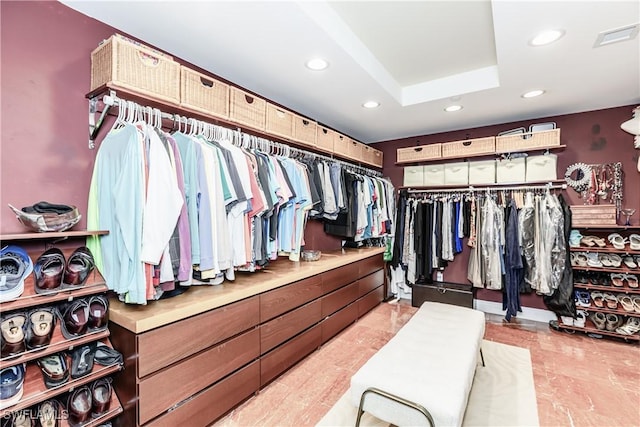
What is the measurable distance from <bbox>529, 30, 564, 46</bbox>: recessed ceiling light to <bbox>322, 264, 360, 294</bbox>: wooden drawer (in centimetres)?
234

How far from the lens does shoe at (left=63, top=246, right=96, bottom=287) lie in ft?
4.53

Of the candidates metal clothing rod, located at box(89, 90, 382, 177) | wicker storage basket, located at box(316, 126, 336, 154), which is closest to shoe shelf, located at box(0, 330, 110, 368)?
metal clothing rod, located at box(89, 90, 382, 177)

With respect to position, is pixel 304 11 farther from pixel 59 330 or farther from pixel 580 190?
pixel 580 190

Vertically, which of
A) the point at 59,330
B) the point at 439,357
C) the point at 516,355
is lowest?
the point at 516,355

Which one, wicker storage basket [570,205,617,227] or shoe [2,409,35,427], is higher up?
wicker storage basket [570,205,617,227]

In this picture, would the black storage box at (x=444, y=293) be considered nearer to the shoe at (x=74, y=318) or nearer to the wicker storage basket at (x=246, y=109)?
the wicker storage basket at (x=246, y=109)

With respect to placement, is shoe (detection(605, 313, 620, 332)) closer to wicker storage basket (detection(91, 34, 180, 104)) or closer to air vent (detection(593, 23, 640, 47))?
air vent (detection(593, 23, 640, 47))

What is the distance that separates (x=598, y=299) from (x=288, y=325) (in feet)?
10.4

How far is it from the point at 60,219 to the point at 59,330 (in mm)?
514

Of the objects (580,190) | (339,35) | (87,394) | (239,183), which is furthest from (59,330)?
(580,190)

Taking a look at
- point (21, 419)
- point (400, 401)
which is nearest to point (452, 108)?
point (400, 401)

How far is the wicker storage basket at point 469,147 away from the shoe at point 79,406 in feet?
12.9

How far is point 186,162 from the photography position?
5.71ft

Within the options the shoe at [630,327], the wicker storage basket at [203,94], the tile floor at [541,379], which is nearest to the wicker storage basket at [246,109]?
the wicker storage basket at [203,94]
